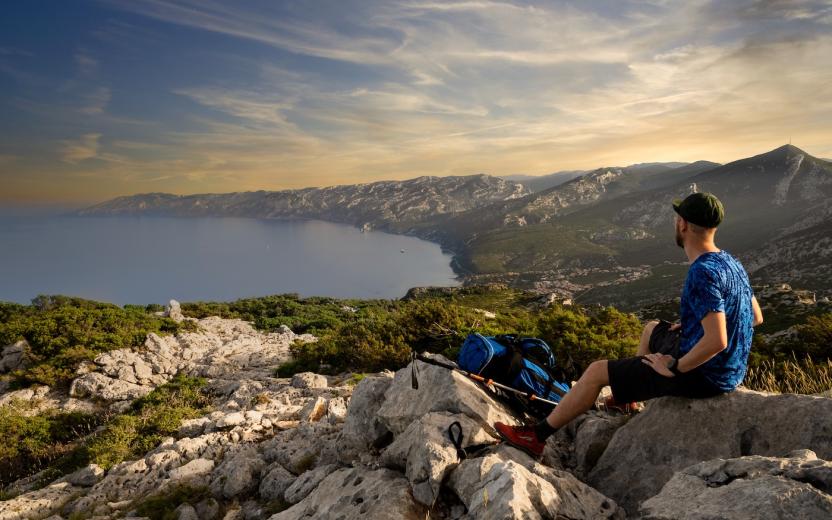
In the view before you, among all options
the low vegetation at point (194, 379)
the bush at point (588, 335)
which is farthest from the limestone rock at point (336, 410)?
the bush at point (588, 335)

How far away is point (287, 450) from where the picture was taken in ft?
20.3

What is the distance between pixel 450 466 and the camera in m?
3.54

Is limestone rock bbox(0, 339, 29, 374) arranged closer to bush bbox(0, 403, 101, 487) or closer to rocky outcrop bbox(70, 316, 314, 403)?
rocky outcrop bbox(70, 316, 314, 403)

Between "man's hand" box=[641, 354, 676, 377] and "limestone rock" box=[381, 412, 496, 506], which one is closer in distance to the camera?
"limestone rock" box=[381, 412, 496, 506]

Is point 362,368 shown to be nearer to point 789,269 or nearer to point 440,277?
point 789,269

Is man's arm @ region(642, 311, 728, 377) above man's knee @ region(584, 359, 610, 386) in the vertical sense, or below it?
above

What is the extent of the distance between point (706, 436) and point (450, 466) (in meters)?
2.48

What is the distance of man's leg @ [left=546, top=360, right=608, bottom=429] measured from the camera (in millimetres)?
3930

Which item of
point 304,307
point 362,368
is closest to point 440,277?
point 304,307

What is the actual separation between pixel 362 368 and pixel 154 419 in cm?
571

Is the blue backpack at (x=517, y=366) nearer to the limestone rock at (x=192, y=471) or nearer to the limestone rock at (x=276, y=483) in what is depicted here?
the limestone rock at (x=276, y=483)

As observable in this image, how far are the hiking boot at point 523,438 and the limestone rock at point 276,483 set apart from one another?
3.10 metres

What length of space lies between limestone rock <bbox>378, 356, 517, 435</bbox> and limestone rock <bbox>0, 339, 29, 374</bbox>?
1625 cm

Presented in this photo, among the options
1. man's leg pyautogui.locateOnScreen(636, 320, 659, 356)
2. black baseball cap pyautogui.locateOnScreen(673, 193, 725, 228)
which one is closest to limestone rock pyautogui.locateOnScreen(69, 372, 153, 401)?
man's leg pyautogui.locateOnScreen(636, 320, 659, 356)
